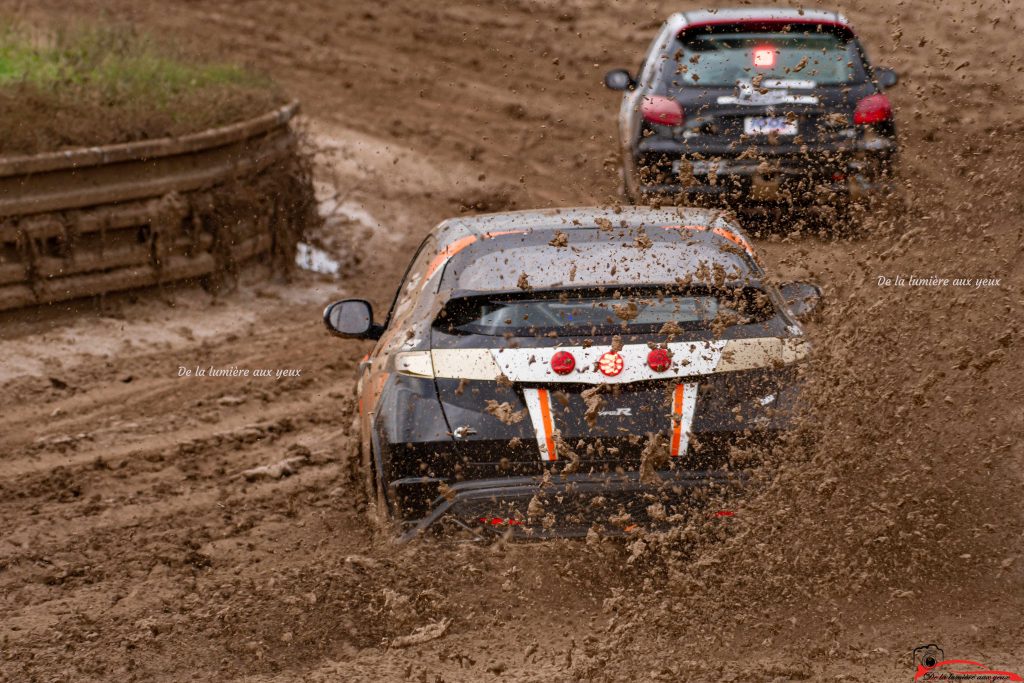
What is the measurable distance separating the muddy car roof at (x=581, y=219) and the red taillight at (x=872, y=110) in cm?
496

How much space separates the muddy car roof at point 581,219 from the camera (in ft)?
20.5

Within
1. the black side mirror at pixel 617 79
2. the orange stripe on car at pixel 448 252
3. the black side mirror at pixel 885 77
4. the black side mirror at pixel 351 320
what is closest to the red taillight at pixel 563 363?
the orange stripe on car at pixel 448 252

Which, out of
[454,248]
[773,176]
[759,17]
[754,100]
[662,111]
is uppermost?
[759,17]

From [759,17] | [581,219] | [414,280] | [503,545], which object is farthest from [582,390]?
[759,17]

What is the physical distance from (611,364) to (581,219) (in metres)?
1.07

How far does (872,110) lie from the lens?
11.3 m

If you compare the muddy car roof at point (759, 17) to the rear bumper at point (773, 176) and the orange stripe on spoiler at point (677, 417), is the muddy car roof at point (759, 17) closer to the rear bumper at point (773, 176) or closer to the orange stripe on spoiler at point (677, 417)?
the rear bumper at point (773, 176)

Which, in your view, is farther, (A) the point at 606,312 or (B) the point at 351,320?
(B) the point at 351,320

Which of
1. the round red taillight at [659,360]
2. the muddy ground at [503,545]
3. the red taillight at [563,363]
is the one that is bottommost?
the muddy ground at [503,545]

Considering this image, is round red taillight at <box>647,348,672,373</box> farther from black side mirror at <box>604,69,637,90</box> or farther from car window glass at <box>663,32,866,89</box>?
black side mirror at <box>604,69,637,90</box>

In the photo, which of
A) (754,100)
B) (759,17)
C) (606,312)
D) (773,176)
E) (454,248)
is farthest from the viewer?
(759,17)

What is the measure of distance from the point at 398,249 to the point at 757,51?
4199mm

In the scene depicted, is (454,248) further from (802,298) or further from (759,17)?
(759,17)

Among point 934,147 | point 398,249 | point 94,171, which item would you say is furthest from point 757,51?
point 94,171
